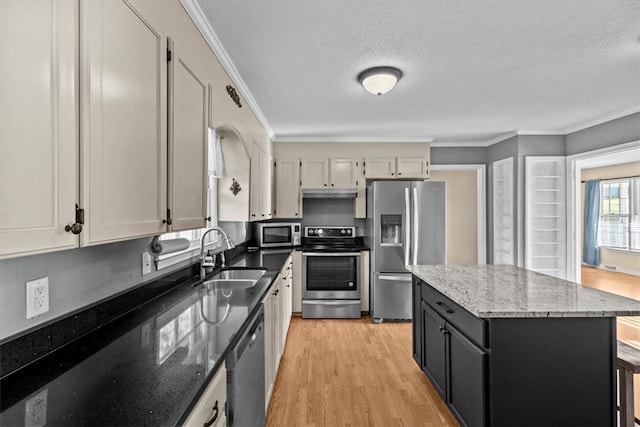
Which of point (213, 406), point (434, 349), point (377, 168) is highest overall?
point (377, 168)

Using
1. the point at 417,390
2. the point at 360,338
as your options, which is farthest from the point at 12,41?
the point at 360,338

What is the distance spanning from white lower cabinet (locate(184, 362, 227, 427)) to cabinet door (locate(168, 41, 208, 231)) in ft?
2.14

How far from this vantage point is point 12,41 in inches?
26.8

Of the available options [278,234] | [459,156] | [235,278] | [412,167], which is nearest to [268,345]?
[235,278]

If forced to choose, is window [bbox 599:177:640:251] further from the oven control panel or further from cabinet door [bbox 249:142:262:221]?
cabinet door [bbox 249:142:262:221]

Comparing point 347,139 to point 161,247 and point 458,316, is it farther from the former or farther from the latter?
point 161,247

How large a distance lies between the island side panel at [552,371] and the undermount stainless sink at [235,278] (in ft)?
5.50

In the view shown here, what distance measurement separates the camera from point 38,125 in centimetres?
75

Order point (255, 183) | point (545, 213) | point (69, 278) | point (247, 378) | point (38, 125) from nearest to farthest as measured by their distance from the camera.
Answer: point (38, 125) → point (69, 278) → point (247, 378) → point (255, 183) → point (545, 213)

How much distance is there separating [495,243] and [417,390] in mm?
3014

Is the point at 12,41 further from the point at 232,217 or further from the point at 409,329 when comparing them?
the point at 409,329

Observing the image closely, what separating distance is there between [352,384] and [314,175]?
269 centimetres

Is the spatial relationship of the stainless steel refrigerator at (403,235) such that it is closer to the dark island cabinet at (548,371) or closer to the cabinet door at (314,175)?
the cabinet door at (314,175)

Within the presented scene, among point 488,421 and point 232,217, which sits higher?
point 232,217
